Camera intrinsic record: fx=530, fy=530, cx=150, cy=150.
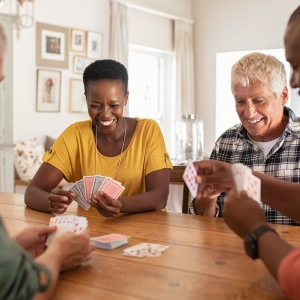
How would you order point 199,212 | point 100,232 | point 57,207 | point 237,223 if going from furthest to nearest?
point 199,212
point 57,207
point 100,232
point 237,223

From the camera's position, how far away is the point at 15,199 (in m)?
2.77

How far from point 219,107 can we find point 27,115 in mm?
3521

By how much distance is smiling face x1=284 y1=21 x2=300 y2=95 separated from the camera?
143 centimetres

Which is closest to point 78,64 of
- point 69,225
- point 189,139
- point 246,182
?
point 189,139

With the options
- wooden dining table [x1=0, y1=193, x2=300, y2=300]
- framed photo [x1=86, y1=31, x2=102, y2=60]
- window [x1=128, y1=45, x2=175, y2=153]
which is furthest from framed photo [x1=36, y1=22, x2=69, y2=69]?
wooden dining table [x1=0, y1=193, x2=300, y2=300]

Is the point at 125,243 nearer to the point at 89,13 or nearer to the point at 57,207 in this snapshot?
the point at 57,207

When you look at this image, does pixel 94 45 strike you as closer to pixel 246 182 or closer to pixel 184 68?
pixel 184 68

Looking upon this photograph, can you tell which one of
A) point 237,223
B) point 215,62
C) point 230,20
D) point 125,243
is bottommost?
point 125,243

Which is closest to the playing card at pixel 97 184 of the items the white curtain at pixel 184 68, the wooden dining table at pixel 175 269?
the wooden dining table at pixel 175 269

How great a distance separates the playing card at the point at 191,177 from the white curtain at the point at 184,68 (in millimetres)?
6877

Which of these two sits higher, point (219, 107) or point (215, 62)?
point (215, 62)

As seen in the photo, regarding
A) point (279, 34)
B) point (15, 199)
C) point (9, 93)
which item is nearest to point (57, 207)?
point (15, 199)

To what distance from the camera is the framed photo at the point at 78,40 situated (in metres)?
6.93

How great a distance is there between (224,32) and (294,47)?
7.47m
